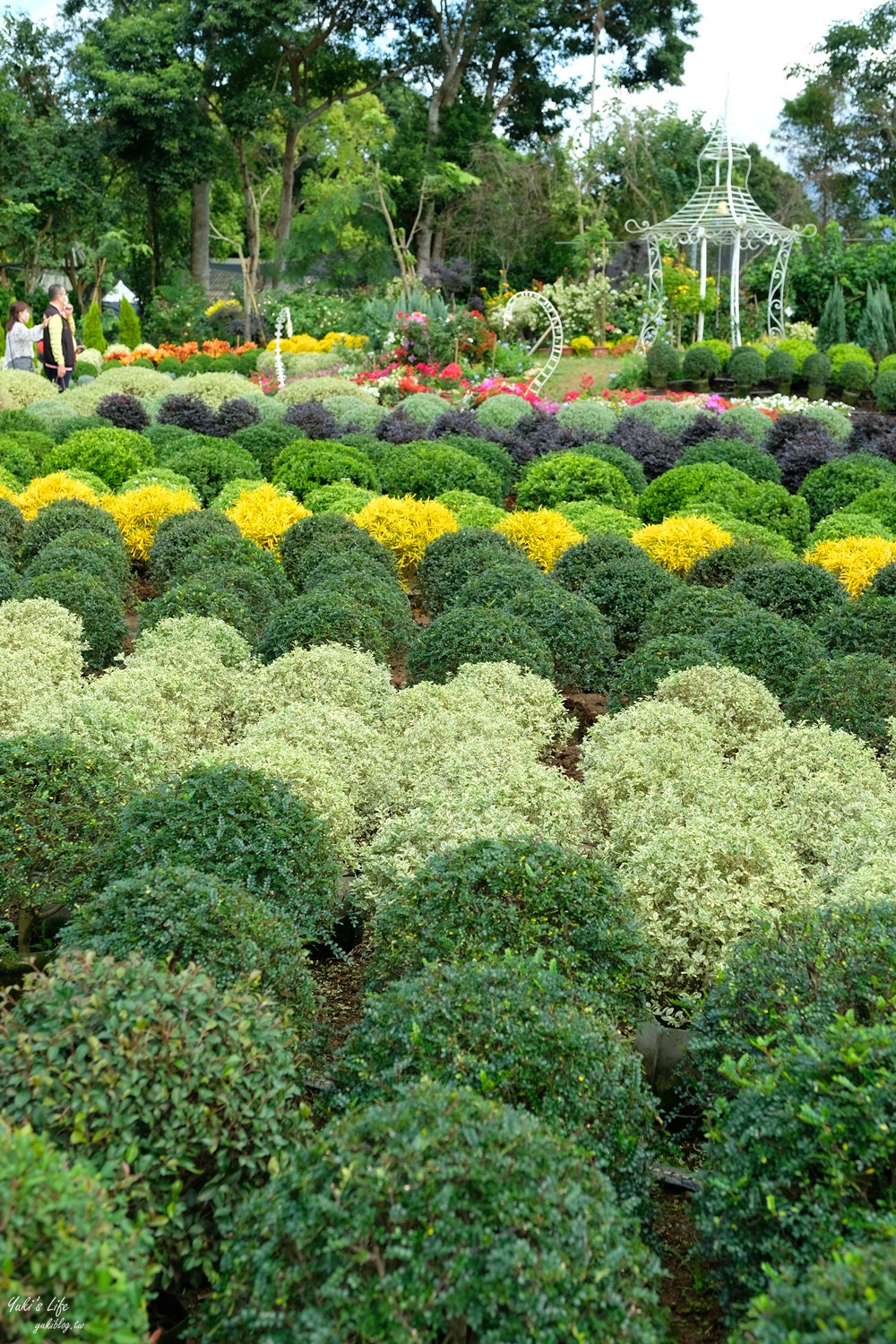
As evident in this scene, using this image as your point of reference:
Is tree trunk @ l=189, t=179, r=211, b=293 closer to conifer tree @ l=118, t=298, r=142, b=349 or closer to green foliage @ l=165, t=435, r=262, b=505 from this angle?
conifer tree @ l=118, t=298, r=142, b=349

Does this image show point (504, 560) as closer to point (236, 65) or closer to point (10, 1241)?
point (10, 1241)

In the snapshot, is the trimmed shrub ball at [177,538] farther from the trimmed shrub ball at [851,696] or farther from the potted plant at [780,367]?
the potted plant at [780,367]

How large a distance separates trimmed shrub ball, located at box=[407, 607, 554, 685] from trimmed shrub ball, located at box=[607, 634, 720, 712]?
396 millimetres

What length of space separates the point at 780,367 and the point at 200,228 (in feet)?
66.7

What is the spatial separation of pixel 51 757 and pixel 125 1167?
2.18m

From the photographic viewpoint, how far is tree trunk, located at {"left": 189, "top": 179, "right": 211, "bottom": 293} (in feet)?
109

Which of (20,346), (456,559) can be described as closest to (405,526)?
(456,559)

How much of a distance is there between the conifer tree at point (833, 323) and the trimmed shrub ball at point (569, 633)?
18575 millimetres

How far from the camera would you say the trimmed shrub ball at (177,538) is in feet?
26.1

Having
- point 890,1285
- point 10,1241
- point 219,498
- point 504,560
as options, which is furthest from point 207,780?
point 219,498

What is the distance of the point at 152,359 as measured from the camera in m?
25.1

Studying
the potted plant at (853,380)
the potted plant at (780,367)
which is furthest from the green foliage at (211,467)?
the potted plant at (853,380)

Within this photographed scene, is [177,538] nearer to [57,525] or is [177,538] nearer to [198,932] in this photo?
[57,525]

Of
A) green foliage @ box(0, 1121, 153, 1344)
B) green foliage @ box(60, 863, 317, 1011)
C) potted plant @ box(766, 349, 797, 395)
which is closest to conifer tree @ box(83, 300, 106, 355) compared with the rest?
potted plant @ box(766, 349, 797, 395)
